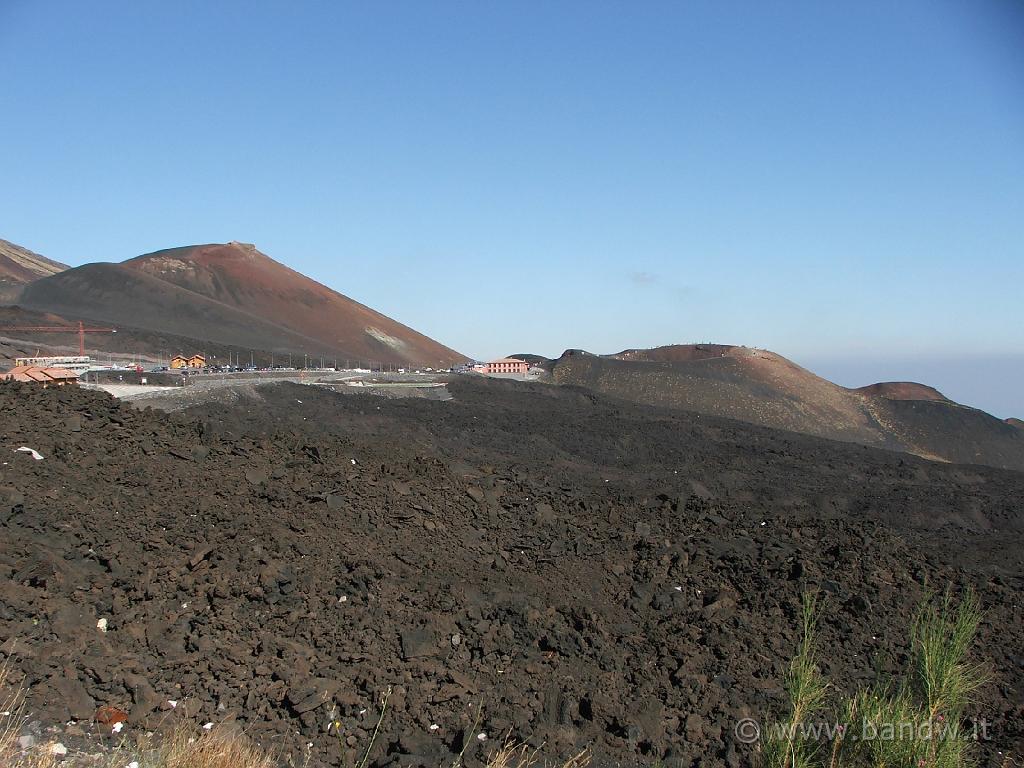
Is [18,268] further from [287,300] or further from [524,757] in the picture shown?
[524,757]

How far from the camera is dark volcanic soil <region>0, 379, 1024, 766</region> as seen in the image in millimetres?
7160

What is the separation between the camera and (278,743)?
21.7ft

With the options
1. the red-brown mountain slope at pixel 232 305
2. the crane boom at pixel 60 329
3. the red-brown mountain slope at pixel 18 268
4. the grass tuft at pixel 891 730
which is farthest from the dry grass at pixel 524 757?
the red-brown mountain slope at pixel 18 268

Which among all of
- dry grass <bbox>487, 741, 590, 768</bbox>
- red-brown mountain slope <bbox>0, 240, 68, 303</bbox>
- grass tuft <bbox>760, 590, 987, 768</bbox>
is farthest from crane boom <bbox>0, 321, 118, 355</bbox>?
grass tuft <bbox>760, 590, 987, 768</bbox>

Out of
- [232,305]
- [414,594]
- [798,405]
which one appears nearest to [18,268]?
[232,305]

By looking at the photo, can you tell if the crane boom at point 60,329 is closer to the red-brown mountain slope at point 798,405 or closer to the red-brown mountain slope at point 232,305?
the red-brown mountain slope at point 232,305

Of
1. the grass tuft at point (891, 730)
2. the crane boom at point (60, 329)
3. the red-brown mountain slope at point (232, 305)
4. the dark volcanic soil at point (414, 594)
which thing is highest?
the red-brown mountain slope at point (232, 305)

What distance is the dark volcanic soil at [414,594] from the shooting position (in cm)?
716

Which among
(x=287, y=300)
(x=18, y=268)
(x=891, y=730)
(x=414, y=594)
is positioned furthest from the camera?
(x=18, y=268)

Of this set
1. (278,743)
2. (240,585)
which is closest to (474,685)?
(278,743)

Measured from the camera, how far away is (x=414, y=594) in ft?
31.5

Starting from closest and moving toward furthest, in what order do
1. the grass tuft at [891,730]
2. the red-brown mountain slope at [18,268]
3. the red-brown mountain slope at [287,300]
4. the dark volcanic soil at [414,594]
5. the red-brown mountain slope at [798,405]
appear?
the grass tuft at [891,730] < the dark volcanic soil at [414,594] < the red-brown mountain slope at [798,405] < the red-brown mountain slope at [287,300] < the red-brown mountain slope at [18,268]

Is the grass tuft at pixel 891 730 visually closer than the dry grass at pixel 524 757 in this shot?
Yes

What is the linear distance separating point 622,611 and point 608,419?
2370cm
